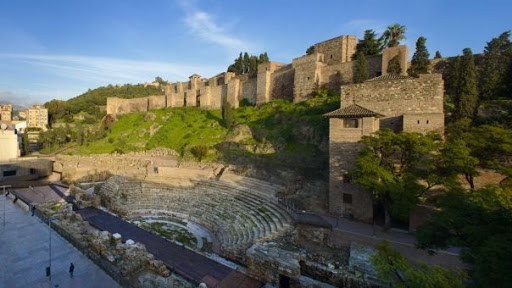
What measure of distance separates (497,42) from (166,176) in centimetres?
3319

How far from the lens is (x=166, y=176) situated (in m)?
25.9

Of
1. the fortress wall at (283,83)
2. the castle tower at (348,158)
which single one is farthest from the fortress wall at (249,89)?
the castle tower at (348,158)

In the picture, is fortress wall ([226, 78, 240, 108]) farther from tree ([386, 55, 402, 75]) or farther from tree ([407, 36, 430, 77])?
tree ([407, 36, 430, 77])

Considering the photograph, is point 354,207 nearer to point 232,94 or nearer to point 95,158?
point 232,94

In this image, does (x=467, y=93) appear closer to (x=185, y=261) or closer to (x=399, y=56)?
(x=399, y=56)

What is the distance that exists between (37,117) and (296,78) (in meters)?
72.6

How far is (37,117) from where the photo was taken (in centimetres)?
6769

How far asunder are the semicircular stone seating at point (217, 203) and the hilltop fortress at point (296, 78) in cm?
1618

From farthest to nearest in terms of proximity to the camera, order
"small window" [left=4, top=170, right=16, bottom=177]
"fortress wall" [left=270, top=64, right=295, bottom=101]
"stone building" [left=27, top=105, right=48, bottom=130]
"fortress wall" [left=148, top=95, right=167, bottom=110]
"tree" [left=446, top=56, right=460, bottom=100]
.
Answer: "stone building" [left=27, top=105, right=48, bottom=130]
"fortress wall" [left=148, top=95, right=167, bottom=110]
"fortress wall" [left=270, top=64, right=295, bottom=101]
"small window" [left=4, top=170, right=16, bottom=177]
"tree" [left=446, top=56, right=460, bottom=100]

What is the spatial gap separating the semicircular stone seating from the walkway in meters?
2.04

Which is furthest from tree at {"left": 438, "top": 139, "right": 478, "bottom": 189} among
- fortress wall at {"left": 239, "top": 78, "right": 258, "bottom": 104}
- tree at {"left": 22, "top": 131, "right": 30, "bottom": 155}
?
tree at {"left": 22, "top": 131, "right": 30, "bottom": 155}

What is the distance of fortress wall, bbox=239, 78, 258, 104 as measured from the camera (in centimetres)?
3962

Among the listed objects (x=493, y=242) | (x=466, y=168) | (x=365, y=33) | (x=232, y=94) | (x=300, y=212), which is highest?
(x=365, y=33)

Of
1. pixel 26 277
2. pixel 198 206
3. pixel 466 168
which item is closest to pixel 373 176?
pixel 466 168
